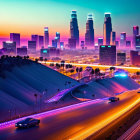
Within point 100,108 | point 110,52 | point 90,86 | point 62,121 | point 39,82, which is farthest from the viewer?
point 110,52

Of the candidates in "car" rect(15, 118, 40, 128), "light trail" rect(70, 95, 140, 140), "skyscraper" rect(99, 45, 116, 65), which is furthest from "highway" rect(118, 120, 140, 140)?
"skyscraper" rect(99, 45, 116, 65)

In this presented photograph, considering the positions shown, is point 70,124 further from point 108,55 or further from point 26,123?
point 108,55

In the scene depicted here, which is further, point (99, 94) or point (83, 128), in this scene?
point (99, 94)

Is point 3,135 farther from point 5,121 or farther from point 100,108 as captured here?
point 100,108

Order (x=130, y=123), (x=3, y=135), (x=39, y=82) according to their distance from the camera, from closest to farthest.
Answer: (x=3, y=135)
(x=130, y=123)
(x=39, y=82)

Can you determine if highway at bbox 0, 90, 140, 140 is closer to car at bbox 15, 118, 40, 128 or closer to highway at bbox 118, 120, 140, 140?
car at bbox 15, 118, 40, 128

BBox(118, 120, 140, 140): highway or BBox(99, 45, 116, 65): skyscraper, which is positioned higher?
BBox(99, 45, 116, 65): skyscraper

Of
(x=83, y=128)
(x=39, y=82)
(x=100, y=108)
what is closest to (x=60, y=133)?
(x=83, y=128)
